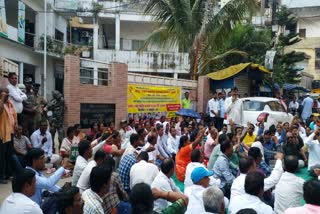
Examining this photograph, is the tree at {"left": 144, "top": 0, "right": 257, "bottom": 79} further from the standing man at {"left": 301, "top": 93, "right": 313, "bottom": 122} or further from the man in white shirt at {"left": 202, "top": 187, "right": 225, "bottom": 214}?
the man in white shirt at {"left": 202, "top": 187, "right": 225, "bottom": 214}

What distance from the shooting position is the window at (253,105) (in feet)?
47.1

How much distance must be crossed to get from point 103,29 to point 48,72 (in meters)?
5.49

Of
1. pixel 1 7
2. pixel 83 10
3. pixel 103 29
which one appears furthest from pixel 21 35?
pixel 103 29

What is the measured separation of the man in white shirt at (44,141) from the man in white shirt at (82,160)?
113 inches

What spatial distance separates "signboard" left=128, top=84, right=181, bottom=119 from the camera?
13125 millimetres

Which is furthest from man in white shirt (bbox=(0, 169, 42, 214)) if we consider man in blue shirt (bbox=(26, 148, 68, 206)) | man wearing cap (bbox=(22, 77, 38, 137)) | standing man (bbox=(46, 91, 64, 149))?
standing man (bbox=(46, 91, 64, 149))

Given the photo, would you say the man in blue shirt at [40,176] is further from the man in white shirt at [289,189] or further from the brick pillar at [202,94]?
the brick pillar at [202,94]

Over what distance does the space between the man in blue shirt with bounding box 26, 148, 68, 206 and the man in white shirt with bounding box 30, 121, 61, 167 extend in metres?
3.28

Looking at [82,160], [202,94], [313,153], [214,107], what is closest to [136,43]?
[202,94]

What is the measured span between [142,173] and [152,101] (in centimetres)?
848

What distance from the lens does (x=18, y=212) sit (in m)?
3.51

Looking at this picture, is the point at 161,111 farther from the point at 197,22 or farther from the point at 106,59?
the point at 106,59

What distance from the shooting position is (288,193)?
5090mm

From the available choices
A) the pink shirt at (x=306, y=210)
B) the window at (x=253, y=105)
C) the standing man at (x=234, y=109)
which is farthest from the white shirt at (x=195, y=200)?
the window at (x=253, y=105)
